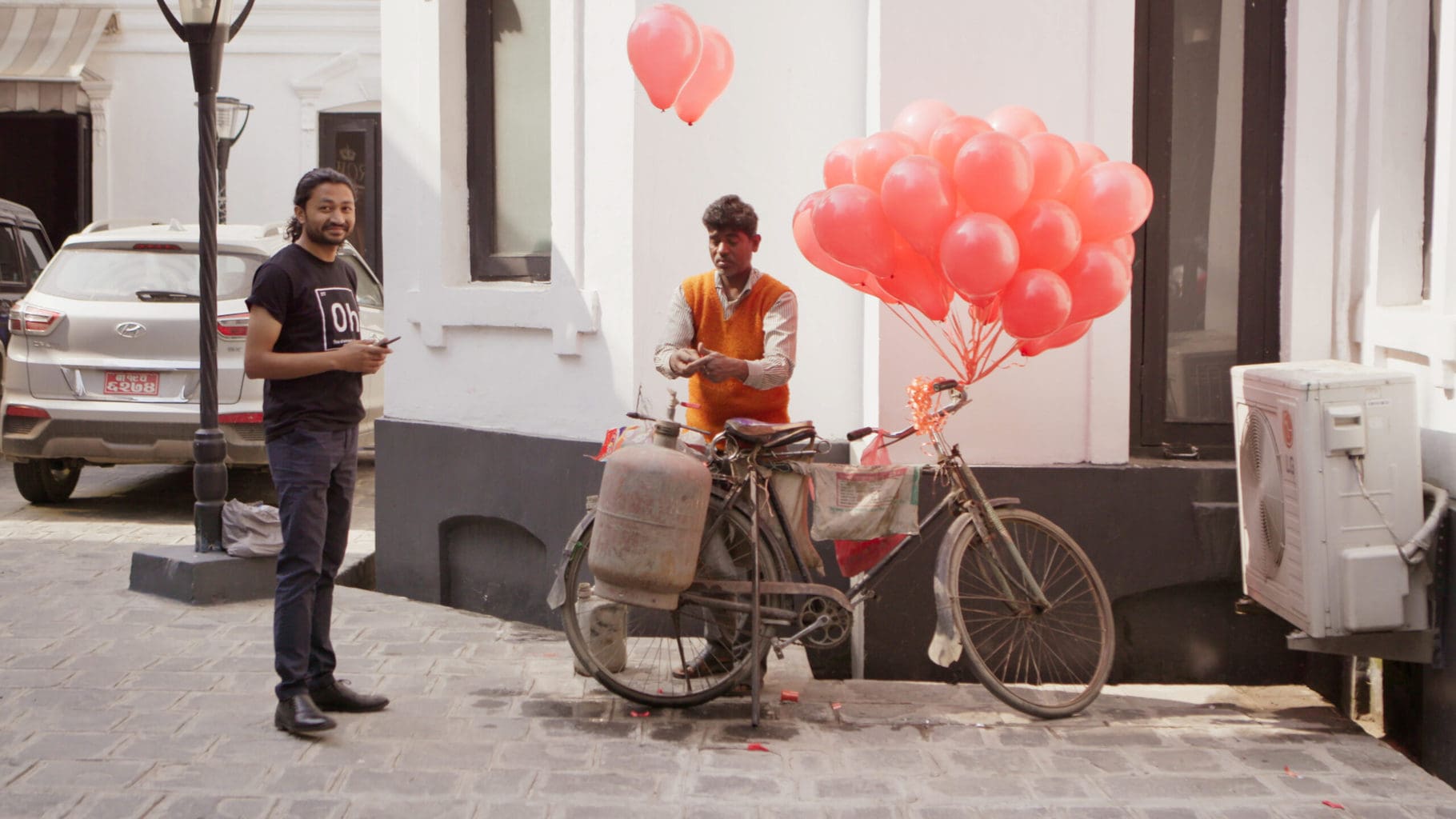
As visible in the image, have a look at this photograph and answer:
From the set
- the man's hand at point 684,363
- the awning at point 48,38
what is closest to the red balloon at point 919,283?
the man's hand at point 684,363

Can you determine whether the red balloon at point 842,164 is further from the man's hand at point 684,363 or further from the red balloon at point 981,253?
the man's hand at point 684,363

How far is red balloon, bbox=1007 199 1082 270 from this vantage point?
468 centimetres

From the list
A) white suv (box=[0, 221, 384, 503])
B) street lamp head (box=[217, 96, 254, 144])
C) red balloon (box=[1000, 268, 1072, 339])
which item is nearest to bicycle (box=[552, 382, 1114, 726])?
red balloon (box=[1000, 268, 1072, 339])

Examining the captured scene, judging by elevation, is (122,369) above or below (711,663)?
above

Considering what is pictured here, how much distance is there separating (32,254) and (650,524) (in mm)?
9198

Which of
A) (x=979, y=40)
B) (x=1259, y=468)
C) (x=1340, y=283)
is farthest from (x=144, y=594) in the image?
(x=1340, y=283)

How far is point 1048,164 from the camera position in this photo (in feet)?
15.7

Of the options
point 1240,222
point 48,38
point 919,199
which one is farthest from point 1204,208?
point 48,38

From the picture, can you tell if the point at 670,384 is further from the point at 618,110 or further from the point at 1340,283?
the point at 1340,283

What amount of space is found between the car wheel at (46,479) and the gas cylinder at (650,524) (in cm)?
603

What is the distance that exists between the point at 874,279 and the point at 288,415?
210 centimetres

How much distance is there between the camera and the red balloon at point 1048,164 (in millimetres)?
4777

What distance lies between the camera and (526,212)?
7098 millimetres

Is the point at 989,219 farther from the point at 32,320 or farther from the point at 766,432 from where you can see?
the point at 32,320
